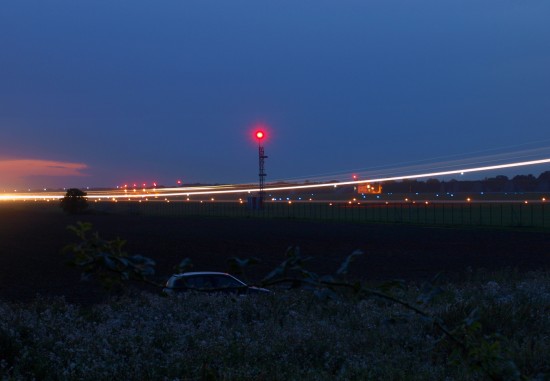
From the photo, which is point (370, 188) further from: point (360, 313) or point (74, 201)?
point (360, 313)

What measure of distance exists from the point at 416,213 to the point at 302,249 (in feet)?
176

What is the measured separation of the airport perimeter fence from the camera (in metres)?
74.1

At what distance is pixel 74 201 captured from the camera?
347 ft

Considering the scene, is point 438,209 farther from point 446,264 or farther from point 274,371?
point 274,371

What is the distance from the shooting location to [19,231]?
65250 mm

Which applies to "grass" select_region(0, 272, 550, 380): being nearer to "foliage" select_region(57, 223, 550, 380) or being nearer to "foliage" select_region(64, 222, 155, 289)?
"foliage" select_region(57, 223, 550, 380)

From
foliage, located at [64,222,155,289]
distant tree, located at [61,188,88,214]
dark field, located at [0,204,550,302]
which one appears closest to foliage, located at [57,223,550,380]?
foliage, located at [64,222,155,289]

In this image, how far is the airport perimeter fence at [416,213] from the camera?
7406 cm

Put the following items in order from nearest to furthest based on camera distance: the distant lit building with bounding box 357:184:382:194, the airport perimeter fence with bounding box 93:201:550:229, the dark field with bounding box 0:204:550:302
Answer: the dark field with bounding box 0:204:550:302, the airport perimeter fence with bounding box 93:201:550:229, the distant lit building with bounding box 357:184:382:194

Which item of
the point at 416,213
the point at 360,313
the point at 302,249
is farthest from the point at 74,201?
the point at 360,313

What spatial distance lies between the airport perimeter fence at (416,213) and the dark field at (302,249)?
10.2m

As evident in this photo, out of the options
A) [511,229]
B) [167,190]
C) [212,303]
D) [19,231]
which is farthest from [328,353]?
[167,190]

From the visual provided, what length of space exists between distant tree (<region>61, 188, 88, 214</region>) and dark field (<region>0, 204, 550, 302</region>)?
38.1 metres

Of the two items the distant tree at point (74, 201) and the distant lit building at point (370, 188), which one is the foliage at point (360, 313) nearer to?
the distant tree at point (74, 201)
